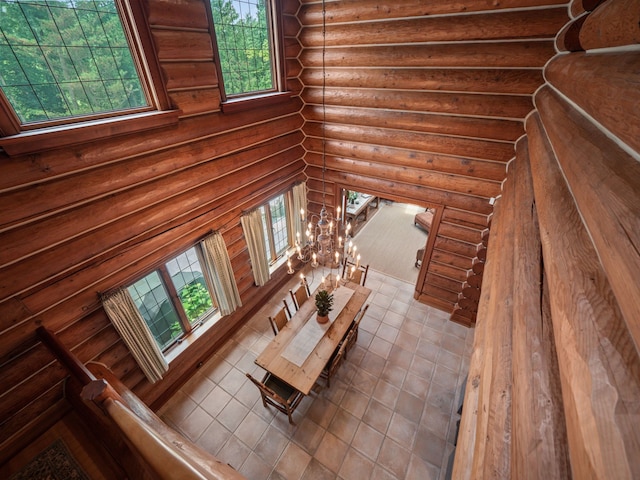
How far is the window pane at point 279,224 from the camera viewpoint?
556 cm

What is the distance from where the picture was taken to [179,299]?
416 centimetres

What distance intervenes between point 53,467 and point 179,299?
2.05m


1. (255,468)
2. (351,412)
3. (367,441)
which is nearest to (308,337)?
(351,412)

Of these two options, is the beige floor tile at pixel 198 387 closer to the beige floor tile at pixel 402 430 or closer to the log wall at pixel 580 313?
the beige floor tile at pixel 402 430

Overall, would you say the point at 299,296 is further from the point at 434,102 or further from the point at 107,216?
Result: the point at 434,102

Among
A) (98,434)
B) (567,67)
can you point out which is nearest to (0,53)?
(98,434)

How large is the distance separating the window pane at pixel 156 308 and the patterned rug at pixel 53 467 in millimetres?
1517

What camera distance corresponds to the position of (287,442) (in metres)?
3.68

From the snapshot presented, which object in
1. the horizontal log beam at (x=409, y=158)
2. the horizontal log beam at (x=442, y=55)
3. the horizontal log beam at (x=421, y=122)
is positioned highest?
A: the horizontal log beam at (x=442, y=55)

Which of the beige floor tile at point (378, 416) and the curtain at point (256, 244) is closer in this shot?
the beige floor tile at point (378, 416)

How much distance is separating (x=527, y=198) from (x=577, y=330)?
1908 mm

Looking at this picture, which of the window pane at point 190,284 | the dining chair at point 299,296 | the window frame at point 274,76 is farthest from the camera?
the dining chair at point 299,296

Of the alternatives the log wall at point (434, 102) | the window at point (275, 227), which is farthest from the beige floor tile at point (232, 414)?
the log wall at point (434, 102)

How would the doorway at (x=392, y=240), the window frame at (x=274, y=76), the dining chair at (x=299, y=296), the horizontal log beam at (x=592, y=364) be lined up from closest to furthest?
1. the horizontal log beam at (x=592, y=364)
2. the window frame at (x=274, y=76)
3. the dining chair at (x=299, y=296)
4. the doorway at (x=392, y=240)
